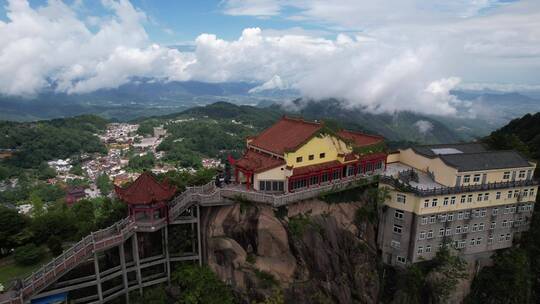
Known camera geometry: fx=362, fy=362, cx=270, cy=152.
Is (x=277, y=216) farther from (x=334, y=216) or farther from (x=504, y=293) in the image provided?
(x=504, y=293)

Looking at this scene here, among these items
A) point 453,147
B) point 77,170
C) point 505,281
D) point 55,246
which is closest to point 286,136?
point 453,147

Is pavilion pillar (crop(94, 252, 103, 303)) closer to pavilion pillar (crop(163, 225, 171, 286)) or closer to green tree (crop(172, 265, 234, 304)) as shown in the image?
pavilion pillar (crop(163, 225, 171, 286))

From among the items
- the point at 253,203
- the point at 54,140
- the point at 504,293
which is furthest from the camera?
the point at 54,140

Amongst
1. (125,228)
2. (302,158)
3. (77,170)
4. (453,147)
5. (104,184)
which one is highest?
(302,158)

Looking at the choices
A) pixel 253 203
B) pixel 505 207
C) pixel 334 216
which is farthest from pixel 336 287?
pixel 505 207

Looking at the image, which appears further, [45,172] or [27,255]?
[45,172]

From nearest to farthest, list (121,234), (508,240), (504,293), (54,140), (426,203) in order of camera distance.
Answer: (121,234) < (426,203) < (504,293) < (508,240) < (54,140)

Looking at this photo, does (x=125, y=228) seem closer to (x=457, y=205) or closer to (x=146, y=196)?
(x=146, y=196)
